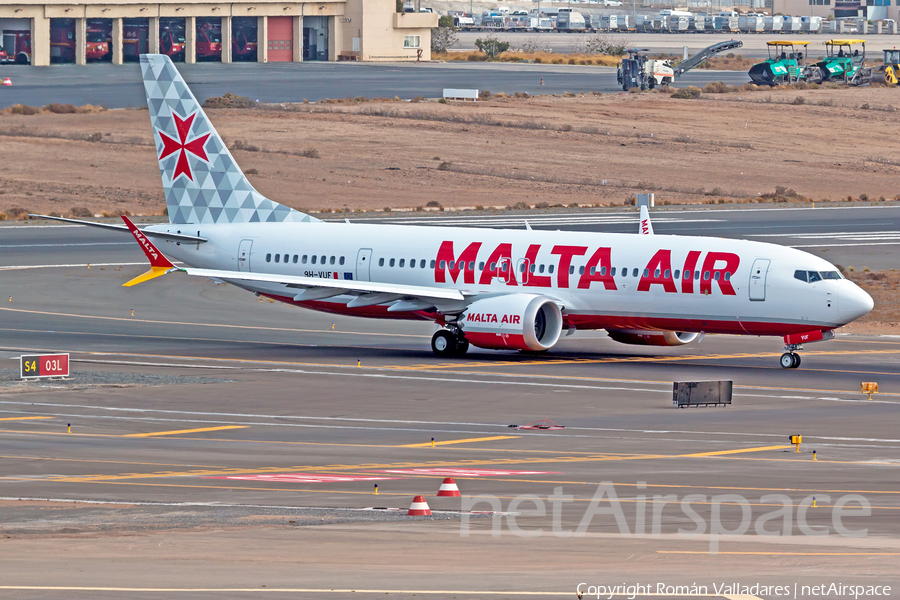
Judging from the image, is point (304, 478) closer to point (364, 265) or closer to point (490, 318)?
point (490, 318)

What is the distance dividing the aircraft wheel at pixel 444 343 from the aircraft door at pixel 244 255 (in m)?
8.04

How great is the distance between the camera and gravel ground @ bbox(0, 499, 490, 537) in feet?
75.5

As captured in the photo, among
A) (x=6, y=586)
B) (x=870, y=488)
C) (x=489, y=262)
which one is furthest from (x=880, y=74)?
(x=6, y=586)

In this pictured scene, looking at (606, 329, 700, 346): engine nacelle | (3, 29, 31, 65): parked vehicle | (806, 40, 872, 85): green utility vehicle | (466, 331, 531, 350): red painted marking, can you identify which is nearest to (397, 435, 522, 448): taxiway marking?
(466, 331, 531, 350): red painted marking

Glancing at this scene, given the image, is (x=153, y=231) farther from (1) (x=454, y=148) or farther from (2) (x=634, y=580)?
(1) (x=454, y=148)

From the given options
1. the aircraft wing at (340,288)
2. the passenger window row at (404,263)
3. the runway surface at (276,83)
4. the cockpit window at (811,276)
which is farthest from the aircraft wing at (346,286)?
the runway surface at (276,83)

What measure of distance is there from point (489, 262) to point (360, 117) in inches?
3340

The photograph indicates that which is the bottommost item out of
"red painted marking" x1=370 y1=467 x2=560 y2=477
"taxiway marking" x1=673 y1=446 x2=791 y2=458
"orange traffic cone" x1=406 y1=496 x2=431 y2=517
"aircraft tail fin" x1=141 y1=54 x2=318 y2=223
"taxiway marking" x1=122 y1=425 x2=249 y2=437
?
"taxiway marking" x1=122 y1=425 x2=249 y2=437

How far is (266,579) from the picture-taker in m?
18.5

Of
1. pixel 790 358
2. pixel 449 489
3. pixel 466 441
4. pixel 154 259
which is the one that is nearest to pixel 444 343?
pixel 154 259
